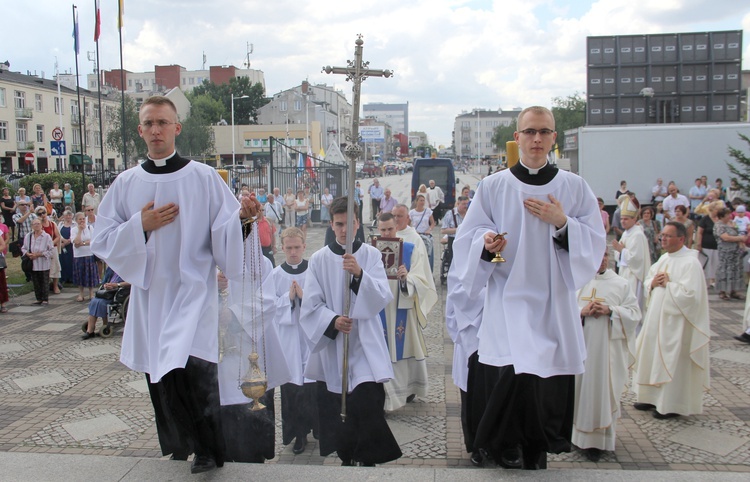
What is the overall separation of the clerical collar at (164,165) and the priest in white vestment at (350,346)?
1.30 metres

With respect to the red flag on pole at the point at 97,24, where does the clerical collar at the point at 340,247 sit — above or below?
below

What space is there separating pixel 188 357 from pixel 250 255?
69 cm

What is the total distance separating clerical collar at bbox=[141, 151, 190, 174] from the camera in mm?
3980

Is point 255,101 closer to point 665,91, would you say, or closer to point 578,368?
point 665,91

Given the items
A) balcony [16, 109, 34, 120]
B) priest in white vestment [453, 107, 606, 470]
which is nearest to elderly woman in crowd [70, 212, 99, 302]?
priest in white vestment [453, 107, 606, 470]

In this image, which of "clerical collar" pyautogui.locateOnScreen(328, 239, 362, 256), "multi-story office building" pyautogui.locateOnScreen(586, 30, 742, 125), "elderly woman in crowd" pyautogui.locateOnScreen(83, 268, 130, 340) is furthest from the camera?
"multi-story office building" pyautogui.locateOnScreen(586, 30, 742, 125)

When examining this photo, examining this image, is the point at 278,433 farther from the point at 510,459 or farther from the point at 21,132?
the point at 21,132

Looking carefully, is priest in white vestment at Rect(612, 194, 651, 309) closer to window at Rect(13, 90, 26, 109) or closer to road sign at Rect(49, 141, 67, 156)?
road sign at Rect(49, 141, 67, 156)

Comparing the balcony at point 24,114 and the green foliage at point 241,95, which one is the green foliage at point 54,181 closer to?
the balcony at point 24,114

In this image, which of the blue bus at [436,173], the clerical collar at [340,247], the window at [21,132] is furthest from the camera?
the window at [21,132]

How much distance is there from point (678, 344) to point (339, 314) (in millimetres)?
3333

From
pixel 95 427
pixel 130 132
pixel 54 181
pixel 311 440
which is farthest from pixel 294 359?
pixel 130 132

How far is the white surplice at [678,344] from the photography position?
21.4ft

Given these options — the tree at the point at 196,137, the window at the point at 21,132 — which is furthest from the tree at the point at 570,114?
the window at the point at 21,132
